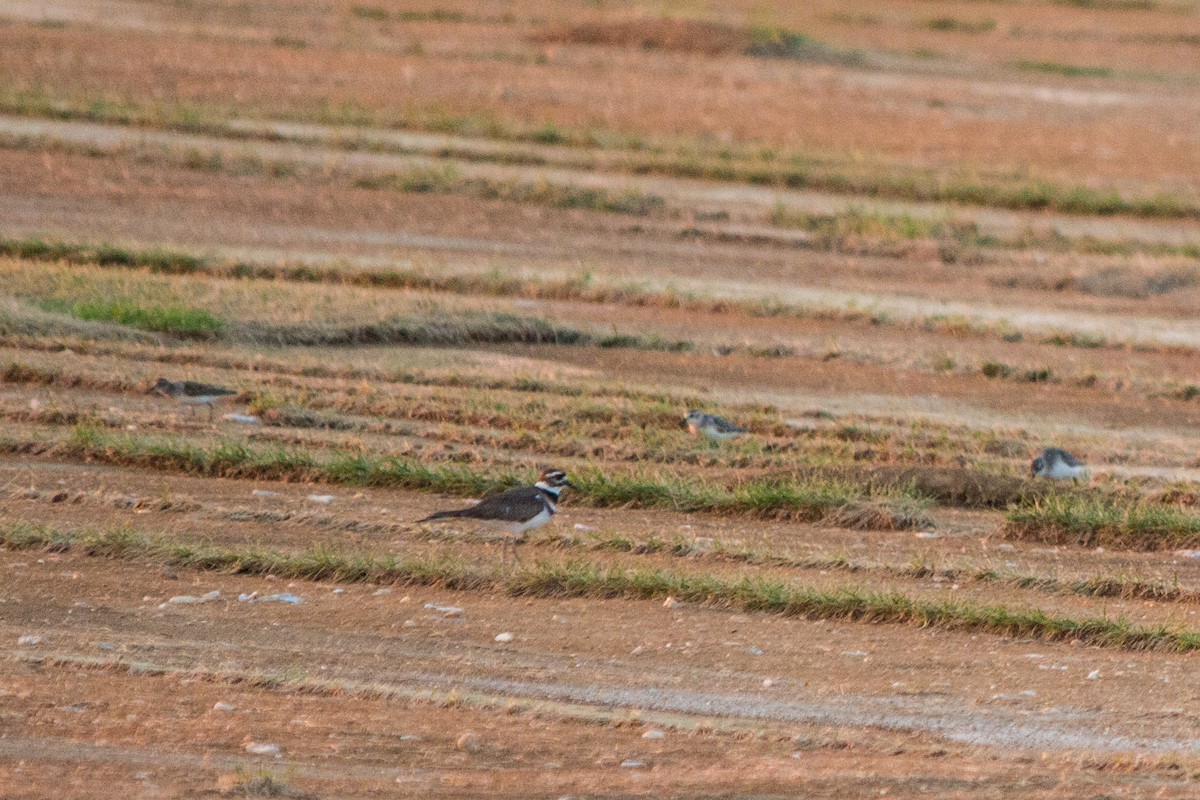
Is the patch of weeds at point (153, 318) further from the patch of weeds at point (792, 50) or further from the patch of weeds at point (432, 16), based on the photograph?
the patch of weeds at point (432, 16)

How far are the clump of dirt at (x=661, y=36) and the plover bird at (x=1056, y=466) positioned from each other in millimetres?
28734

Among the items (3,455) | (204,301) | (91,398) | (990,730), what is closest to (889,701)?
(990,730)

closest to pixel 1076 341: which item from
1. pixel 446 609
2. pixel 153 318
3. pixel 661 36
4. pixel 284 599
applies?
pixel 153 318

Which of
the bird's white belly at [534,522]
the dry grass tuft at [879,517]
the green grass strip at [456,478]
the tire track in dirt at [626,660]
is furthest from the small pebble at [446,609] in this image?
the dry grass tuft at [879,517]

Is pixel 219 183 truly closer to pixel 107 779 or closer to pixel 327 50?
pixel 327 50

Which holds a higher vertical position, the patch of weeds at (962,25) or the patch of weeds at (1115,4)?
the patch of weeds at (1115,4)

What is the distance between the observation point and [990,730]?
7.84 m

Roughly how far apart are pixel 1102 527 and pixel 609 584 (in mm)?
3455

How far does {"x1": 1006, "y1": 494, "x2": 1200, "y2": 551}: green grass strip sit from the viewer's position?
37.8ft

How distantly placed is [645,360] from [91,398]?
16.0ft

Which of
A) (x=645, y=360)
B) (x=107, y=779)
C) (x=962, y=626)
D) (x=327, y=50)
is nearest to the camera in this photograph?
(x=107, y=779)

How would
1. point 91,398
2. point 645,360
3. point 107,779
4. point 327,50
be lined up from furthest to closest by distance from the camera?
point 327,50 < point 645,360 < point 91,398 < point 107,779

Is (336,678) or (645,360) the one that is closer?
(336,678)

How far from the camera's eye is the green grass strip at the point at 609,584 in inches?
375
